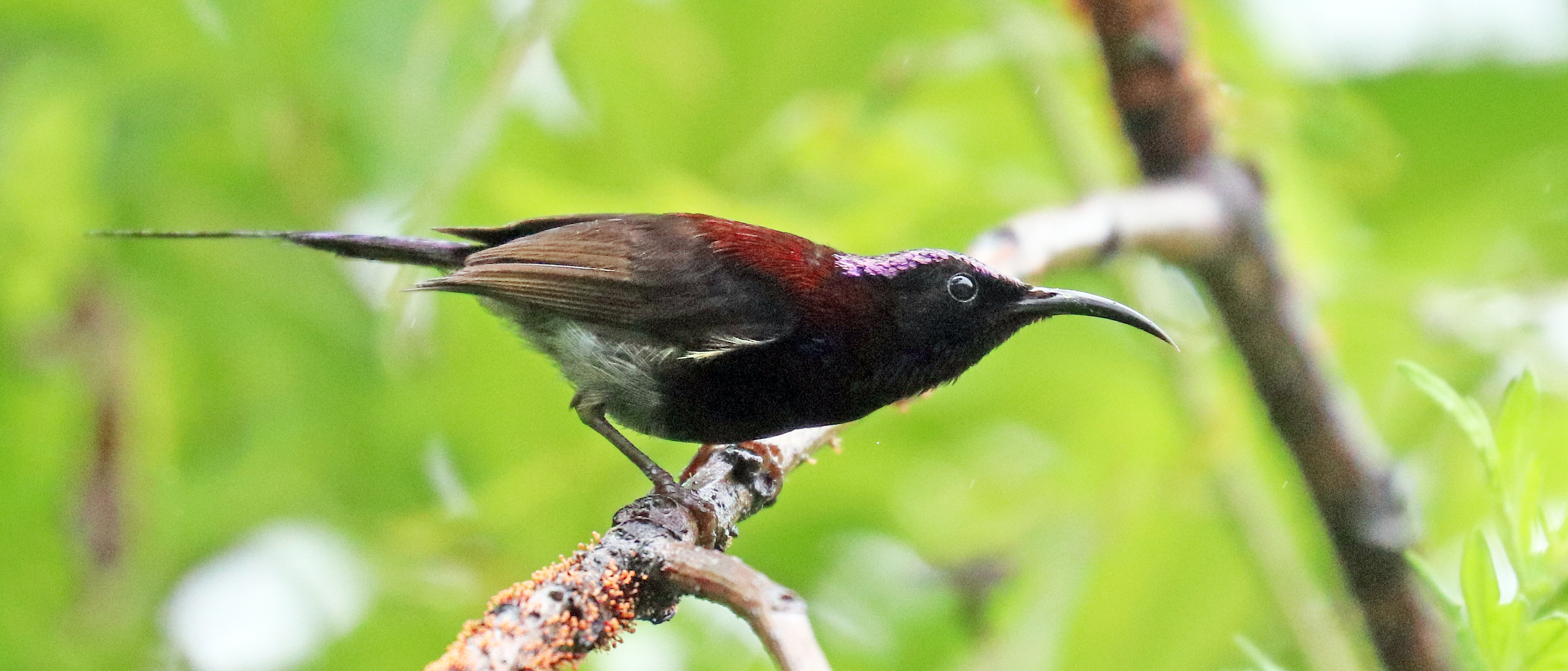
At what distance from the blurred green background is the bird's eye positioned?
0.54 meters

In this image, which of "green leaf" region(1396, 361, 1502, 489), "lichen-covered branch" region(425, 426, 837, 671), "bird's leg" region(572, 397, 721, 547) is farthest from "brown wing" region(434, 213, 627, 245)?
"green leaf" region(1396, 361, 1502, 489)

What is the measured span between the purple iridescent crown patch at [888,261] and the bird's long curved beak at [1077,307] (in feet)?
0.51

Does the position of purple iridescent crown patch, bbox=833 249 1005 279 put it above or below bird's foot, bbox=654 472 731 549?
above

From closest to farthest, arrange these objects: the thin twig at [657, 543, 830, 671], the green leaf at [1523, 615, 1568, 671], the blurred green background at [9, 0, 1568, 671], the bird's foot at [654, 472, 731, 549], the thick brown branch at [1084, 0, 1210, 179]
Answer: the thin twig at [657, 543, 830, 671] → the green leaf at [1523, 615, 1568, 671] → the bird's foot at [654, 472, 731, 549] → the thick brown branch at [1084, 0, 1210, 179] → the blurred green background at [9, 0, 1568, 671]

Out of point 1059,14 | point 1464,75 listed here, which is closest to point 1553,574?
point 1059,14

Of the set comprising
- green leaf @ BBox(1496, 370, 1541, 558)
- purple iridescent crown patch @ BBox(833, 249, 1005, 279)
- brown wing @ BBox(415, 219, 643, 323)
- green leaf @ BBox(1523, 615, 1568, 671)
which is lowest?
green leaf @ BBox(1523, 615, 1568, 671)

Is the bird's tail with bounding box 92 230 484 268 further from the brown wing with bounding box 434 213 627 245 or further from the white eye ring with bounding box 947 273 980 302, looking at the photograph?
the white eye ring with bounding box 947 273 980 302

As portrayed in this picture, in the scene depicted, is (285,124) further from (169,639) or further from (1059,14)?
(1059,14)

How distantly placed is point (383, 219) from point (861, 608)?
5.88 feet

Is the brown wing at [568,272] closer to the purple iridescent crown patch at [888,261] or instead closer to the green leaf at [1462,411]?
the purple iridescent crown patch at [888,261]

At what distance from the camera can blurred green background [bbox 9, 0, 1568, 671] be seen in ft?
10.5

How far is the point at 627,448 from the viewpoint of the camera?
2.73 metres

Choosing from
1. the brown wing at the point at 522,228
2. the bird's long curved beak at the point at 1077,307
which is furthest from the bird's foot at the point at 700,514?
the brown wing at the point at 522,228

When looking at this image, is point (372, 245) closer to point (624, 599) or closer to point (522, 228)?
point (522, 228)
